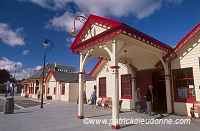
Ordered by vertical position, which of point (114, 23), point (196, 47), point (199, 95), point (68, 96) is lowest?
point (68, 96)

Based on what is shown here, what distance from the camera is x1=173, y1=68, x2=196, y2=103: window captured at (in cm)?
802

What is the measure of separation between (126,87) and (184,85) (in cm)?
425

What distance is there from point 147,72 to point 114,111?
551 cm

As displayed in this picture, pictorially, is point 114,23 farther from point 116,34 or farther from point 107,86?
point 107,86

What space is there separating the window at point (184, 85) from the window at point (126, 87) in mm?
3333

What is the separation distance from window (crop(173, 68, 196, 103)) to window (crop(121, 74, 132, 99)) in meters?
3.33

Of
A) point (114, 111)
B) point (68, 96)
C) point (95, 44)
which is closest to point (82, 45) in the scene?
point (95, 44)

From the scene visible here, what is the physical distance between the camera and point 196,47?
798 cm

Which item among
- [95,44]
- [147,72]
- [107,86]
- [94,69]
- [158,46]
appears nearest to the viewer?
[95,44]

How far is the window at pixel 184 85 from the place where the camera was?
802 cm

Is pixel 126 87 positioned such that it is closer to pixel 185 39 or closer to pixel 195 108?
pixel 195 108

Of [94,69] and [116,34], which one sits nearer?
[116,34]

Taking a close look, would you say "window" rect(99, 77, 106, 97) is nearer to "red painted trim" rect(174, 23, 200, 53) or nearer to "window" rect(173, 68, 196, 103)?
"window" rect(173, 68, 196, 103)

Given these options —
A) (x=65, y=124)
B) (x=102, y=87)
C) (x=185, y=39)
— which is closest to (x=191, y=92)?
(x=185, y=39)
